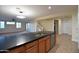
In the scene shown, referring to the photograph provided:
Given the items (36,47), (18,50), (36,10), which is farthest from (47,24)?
(18,50)

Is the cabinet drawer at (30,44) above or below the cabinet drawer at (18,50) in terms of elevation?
above

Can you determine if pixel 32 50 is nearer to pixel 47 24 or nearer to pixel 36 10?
pixel 47 24

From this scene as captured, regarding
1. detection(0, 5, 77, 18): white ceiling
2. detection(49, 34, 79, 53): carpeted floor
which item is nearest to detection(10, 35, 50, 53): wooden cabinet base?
detection(49, 34, 79, 53): carpeted floor

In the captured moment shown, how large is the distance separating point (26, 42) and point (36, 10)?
509mm

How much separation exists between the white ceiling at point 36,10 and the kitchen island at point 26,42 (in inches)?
12.7

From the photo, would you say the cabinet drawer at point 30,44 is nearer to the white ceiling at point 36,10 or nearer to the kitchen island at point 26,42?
the kitchen island at point 26,42

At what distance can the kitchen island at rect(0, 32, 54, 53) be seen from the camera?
1.31m

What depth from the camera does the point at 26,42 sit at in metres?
1.47

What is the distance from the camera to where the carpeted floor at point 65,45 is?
1.44 m

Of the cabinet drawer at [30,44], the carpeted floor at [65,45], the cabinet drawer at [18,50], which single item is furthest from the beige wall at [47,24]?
the cabinet drawer at [18,50]

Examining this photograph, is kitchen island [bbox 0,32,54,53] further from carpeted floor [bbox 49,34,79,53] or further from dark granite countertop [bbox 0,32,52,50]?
carpeted floor [bbox 49,34,79,53]
